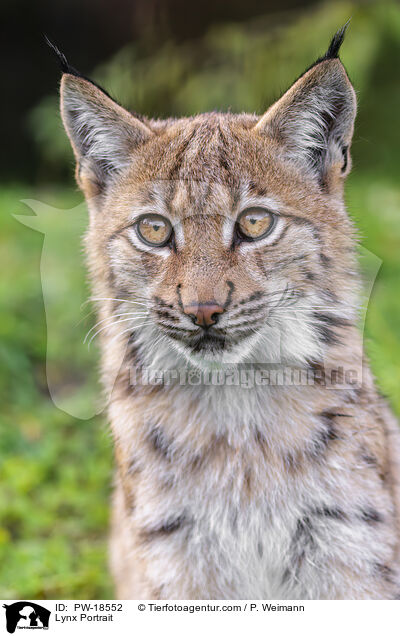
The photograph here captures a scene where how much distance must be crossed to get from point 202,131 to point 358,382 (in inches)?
38.9

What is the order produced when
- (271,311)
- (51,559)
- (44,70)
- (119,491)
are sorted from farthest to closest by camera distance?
(44,70), (51,559), (119,491), (271,311)

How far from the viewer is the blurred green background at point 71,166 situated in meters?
3.35

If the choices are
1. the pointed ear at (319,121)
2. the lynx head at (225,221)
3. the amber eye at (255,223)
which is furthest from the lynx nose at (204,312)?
the pointed ear at (319,121)

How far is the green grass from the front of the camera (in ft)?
10.3

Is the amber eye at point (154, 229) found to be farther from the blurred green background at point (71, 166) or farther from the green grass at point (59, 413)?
the green grass at point (59, 413)

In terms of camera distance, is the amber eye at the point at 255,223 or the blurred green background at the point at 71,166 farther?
the blurred green background at the point at 71,166

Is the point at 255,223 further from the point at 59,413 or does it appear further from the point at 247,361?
the point at 59,413

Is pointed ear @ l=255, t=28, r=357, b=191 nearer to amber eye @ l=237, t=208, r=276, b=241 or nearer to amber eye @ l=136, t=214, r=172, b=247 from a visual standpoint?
amber eye @ l=237, t=208, r=276, b=241

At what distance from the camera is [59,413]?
4113 mm

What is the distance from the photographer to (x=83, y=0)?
3.30 m

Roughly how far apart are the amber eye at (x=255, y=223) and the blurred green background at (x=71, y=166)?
18.1 inches

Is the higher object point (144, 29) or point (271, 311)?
point (144, 29)
